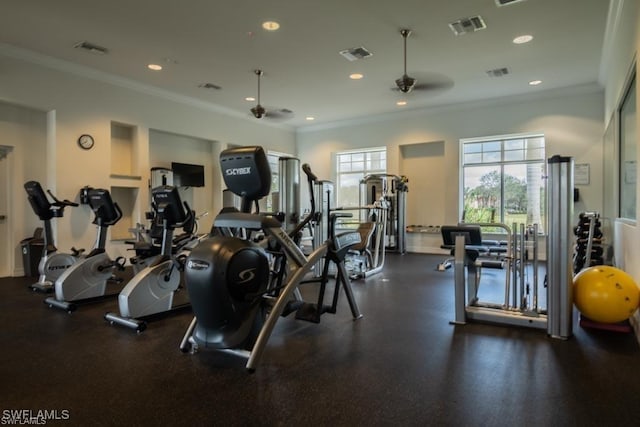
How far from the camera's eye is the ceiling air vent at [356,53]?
5.25 meters

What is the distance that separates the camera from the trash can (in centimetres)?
556

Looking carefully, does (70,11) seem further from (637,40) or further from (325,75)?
(637,40)

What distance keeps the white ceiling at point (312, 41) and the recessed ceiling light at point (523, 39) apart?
8cm

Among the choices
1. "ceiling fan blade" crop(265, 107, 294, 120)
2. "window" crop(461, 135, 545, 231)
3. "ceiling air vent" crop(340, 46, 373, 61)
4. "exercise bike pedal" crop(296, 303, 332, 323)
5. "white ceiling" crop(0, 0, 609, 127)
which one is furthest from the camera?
"ceiling fan blade" crop(265, 107, 294, 120)

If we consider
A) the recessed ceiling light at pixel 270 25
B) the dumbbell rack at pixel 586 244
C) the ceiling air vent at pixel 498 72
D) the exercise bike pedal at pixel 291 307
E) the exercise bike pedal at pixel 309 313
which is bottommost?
the exercise bike pedal at pixel 309 313

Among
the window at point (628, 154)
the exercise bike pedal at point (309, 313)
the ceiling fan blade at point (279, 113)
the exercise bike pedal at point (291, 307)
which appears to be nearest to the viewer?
the exercise bike pedal at point (291, 307)

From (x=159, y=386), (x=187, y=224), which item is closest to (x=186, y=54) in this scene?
(x=187, y=224)

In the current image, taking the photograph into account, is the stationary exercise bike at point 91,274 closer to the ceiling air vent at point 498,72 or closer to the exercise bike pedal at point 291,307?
the exercise bike pedal at point 291,307

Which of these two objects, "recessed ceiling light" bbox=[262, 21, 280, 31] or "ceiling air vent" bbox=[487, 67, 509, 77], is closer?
"recessed ceiling light" bbox=[262, 21, 280, 31]

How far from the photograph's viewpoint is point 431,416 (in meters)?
1.85

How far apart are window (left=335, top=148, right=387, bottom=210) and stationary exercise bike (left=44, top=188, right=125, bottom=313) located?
650cm

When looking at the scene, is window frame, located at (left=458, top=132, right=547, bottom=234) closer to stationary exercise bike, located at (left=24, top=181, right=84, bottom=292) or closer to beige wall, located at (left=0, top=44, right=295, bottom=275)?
beige wall, located at (left=0, top=44, right=295, bottom=275)

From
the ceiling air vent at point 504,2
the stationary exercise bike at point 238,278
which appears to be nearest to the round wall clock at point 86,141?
the stationary exercise bike at point 238,278

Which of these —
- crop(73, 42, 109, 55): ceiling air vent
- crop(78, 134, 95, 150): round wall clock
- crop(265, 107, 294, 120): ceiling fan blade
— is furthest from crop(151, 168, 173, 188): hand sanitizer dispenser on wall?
crop(265, 107, 294, 120): ceiling fan blade
